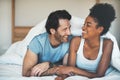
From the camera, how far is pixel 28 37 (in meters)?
1.51

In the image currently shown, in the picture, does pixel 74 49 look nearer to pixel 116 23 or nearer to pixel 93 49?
pixel 93 49

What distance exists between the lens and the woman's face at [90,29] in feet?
4.58

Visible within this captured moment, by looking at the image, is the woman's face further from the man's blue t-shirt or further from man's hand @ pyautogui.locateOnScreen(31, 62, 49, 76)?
man's hand @ pyautogui.locateOnScreen(31, 62, 49, 76)

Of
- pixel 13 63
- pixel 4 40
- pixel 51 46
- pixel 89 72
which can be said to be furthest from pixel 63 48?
pixel 4 40

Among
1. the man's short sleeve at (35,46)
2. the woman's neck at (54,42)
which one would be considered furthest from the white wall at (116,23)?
the man's short sleeve at (35,46)

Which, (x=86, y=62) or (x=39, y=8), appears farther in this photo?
(x=39, y=8)

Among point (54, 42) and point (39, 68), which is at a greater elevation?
point (54, 42)

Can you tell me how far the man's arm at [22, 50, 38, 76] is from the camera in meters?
1.41

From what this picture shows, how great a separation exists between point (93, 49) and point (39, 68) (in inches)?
14.0

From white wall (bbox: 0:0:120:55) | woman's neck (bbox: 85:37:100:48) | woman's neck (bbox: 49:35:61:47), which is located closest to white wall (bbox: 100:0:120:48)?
white wall (bbox: 0:0:120:55)

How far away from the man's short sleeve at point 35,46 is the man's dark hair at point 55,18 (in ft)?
0.33

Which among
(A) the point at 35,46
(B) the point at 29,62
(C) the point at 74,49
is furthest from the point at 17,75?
(C) the point at 74,49

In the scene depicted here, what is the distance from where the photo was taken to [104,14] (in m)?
1.40

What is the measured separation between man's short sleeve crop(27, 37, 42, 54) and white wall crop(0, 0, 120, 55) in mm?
226
